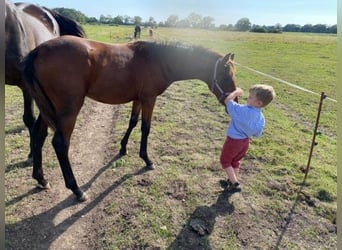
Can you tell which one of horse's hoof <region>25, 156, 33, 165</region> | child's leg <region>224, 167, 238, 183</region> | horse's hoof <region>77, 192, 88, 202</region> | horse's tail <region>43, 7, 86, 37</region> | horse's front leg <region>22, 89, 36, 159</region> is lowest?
horse's hoof <region>25, 156, 33, 165</region>

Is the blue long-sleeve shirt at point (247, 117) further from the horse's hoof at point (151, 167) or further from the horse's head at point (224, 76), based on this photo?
the horse's hoof at point (151, 167)

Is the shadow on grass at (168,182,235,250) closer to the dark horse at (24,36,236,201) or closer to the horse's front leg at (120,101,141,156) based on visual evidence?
the dark horse at (24,36,236,201)

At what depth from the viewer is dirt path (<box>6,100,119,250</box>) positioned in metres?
2.86

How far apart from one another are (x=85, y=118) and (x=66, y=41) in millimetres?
2971

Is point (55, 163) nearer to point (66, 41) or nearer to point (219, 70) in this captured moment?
point (66, 41)

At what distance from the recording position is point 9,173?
3.87 m

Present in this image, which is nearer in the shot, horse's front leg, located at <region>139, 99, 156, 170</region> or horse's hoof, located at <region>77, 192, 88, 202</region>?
horse's hoof, located at <region>77, 192, 88, 202</region>

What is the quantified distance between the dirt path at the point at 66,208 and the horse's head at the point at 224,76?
170 centimetres

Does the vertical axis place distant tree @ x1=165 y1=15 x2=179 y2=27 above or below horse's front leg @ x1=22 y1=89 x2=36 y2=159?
above

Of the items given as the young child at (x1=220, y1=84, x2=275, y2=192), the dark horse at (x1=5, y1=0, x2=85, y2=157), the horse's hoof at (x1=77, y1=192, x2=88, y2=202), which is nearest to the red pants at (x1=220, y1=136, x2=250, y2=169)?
the young child at (x1=220, y1=84, x2=275, y2=192)

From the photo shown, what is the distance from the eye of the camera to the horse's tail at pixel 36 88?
3.02m

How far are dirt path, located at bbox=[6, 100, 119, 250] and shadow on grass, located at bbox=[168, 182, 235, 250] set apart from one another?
0.83m

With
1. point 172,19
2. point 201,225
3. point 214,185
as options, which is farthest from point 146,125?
point 172,19

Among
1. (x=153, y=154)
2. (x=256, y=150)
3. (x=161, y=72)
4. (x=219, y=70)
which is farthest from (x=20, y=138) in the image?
(x=256, y=150)
